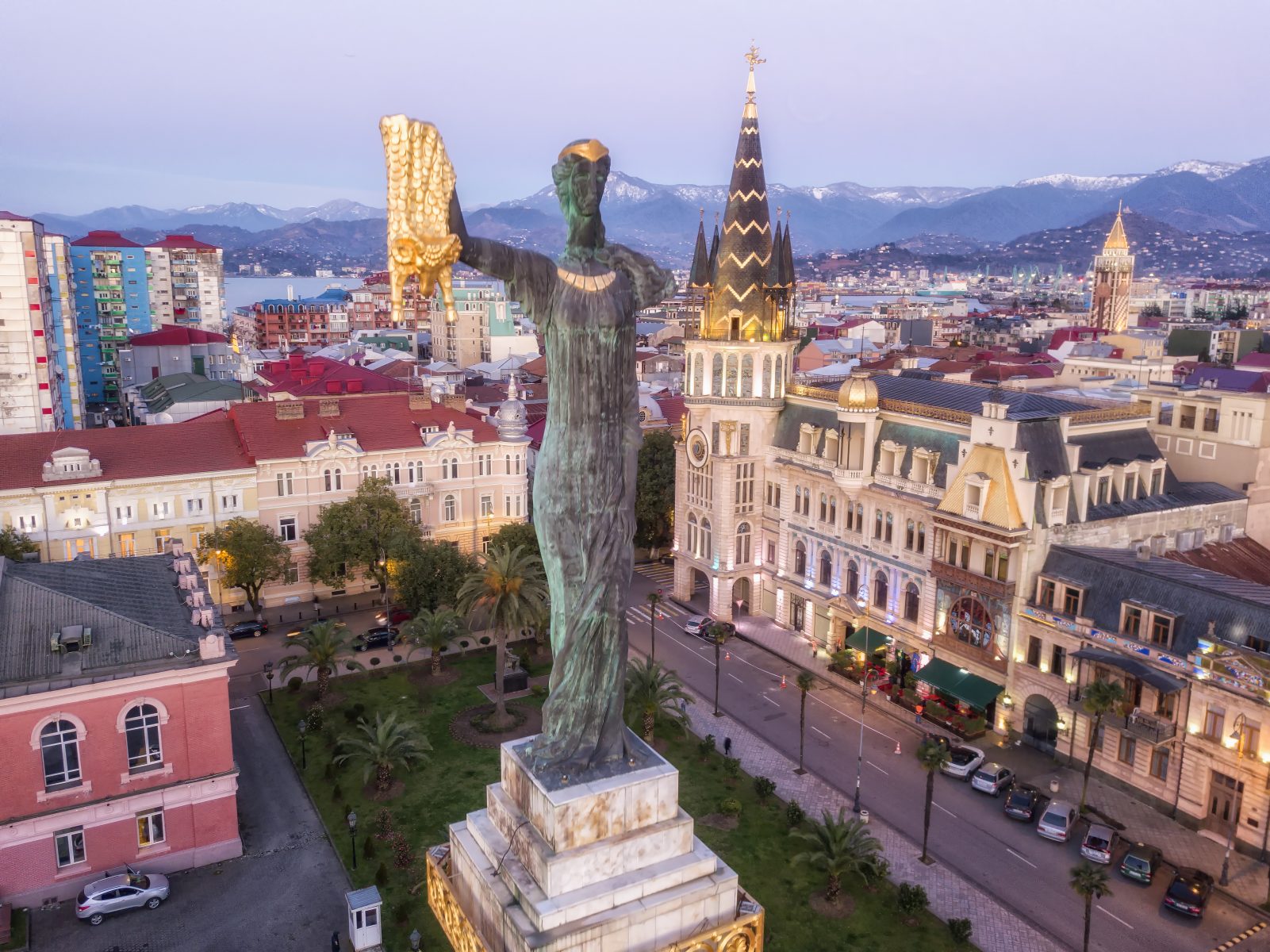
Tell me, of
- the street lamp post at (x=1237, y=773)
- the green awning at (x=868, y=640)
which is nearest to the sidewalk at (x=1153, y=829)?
the street lamp post at (x=1237, y=773)

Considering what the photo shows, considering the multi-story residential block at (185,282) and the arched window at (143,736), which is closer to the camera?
the arched window at (143,736)

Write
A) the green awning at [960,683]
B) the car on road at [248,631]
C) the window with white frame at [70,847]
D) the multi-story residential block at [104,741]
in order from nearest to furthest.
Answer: the multi-story residential block at [104,741]
the window with white frame at [70,847]
the green awning at [960,683]
the car on road at [248,631]

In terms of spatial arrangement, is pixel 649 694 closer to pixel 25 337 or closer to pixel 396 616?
pixel 396 616

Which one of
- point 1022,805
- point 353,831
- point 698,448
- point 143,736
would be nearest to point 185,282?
point 698,448

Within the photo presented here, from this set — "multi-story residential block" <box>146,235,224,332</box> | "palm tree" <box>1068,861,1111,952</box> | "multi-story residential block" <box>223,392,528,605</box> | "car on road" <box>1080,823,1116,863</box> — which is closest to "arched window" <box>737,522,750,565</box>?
"multi-story residential block" <box>223,392,528,605</box>

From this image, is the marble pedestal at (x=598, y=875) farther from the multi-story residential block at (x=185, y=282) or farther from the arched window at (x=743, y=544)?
the multi-story residential block at (x=185, y=282)

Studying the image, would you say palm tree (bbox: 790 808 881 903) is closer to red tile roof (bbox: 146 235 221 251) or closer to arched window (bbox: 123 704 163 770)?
arched window (bbox: 123 704 163 770)

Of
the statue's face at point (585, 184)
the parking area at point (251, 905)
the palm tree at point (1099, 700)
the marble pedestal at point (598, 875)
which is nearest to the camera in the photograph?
the marble pedestal at point (598, 875)
